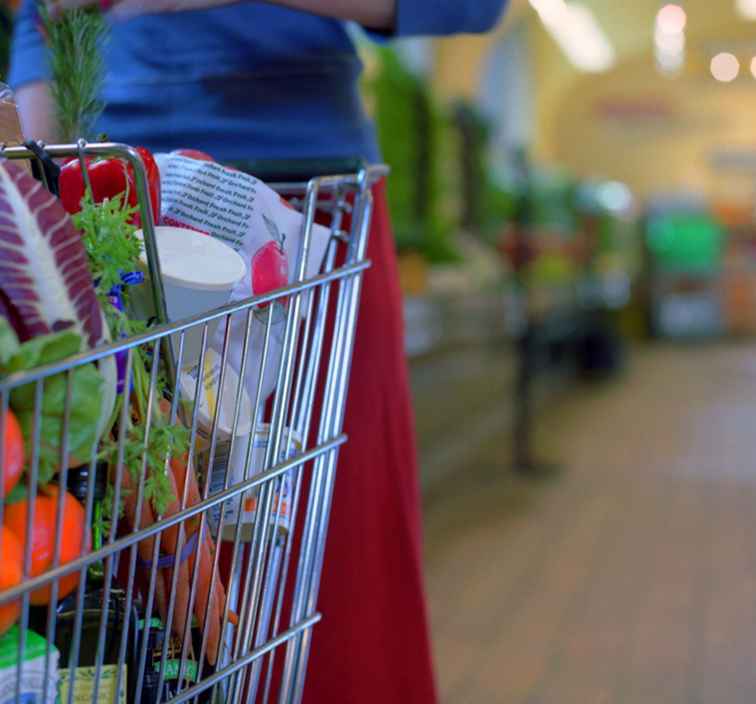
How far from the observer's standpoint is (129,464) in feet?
2.09

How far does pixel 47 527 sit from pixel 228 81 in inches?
25.1

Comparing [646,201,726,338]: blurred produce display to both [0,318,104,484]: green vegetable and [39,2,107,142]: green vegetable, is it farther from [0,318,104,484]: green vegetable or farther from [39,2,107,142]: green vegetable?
[0,318,104,484]: green vegetable

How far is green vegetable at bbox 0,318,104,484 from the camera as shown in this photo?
0.55 m

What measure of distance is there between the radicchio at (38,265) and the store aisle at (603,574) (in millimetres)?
1759

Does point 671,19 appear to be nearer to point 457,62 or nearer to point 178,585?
point 457,62

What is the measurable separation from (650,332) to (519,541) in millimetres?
9085

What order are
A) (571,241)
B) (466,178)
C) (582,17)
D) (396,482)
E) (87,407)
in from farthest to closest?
1. (582,17)
2. (571,241)
3. (466,178)
4. (396,482)
5. (87,407)

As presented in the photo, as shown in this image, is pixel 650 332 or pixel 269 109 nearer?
pixel 269 109

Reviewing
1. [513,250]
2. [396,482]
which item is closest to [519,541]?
[513,250]

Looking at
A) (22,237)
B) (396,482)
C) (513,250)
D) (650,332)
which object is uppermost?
(22,237)

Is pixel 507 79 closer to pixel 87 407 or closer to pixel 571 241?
pixel 571 241

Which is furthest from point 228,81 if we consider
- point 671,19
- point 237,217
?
point 671,19

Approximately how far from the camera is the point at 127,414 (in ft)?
1.99

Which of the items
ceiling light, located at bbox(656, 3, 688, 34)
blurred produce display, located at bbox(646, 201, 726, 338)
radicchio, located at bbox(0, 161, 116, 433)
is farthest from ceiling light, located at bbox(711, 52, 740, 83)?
radicchio, located at bbox(0, 161, 116, 433)
